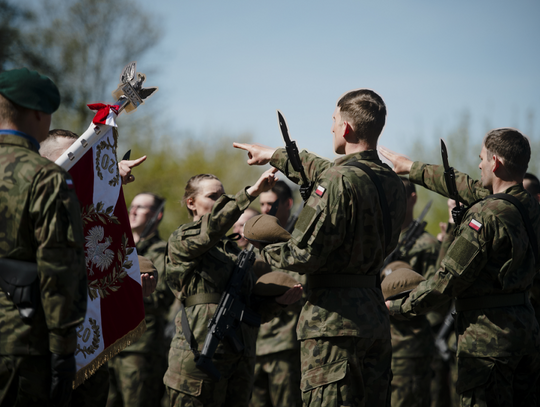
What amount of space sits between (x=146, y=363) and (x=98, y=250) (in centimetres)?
307

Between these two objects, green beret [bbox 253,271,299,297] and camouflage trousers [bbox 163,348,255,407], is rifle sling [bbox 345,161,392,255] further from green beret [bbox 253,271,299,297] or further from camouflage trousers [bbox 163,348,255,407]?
camouflage trousers [bbox 163,348,255,407]

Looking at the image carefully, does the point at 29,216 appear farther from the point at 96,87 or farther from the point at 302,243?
the point at 96,87

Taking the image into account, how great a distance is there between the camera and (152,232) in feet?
22.9

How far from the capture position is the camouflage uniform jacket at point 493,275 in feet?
12.4

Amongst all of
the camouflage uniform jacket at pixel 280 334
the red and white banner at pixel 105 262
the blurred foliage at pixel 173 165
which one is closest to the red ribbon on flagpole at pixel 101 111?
the red and white banner at pixel 105 262

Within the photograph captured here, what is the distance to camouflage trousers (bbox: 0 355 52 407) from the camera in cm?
252

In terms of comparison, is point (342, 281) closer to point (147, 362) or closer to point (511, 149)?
point (511, 149)

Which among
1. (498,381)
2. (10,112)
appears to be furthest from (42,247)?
(498,381)

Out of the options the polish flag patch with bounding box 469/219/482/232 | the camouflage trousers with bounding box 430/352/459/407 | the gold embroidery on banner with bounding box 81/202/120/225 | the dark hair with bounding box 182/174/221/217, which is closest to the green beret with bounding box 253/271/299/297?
the dark hair with bounding box 182/174/221/217

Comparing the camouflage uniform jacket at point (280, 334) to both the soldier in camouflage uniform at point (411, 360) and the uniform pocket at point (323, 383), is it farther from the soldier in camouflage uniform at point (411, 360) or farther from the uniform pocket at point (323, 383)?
the uniform pocket at point (323, 383)

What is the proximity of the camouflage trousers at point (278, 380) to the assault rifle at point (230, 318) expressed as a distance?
1878mm

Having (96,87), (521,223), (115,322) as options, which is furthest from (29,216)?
Result: (96,87)

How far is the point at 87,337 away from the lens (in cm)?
328

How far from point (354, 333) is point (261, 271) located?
228 centimetres
